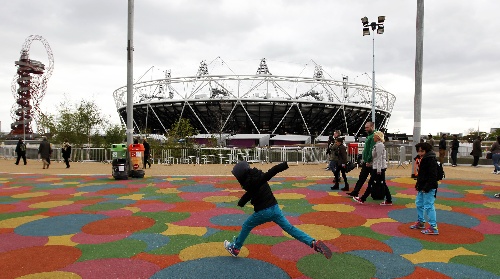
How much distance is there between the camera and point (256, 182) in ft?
12.6

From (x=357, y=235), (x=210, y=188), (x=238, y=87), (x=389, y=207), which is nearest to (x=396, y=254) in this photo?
(x=357, y=235)

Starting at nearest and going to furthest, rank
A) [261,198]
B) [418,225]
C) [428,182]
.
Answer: [261,198] < [428,182] < [418,225]

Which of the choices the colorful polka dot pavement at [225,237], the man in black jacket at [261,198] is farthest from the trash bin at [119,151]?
the man in black jacket at [261,198]

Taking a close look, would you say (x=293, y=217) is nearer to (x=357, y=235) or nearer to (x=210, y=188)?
(x=357, y=235)

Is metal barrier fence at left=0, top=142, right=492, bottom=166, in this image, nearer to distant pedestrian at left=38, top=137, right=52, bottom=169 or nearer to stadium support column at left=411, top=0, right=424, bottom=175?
distant pedestrian at left=38, top=137, right=52, bottom=169

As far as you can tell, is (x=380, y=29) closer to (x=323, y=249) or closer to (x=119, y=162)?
(x=119, y=162)

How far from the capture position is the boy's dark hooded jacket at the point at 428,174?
5133 millimetres

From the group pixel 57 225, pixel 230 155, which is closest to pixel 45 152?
pixel 230 155

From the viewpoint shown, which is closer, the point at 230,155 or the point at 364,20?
the point at 364,20

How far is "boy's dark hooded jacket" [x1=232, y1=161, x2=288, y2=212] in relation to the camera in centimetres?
380

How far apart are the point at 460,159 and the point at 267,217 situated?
70.6 ft

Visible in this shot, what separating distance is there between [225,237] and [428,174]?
326 centimetres

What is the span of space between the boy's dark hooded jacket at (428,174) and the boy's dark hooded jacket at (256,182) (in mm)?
2660

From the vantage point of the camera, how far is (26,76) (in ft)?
287
